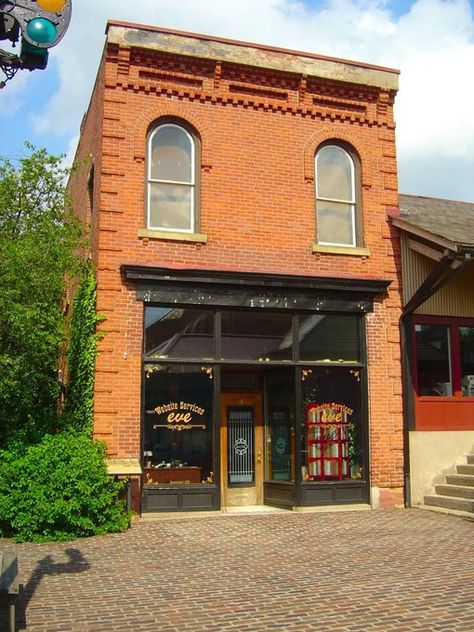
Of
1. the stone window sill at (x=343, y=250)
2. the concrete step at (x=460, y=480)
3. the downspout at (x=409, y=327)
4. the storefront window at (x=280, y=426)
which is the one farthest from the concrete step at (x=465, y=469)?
the stone window sill at (x=343, y=250)

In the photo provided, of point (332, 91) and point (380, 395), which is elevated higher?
point (332, 91)

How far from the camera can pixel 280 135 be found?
1378 cm

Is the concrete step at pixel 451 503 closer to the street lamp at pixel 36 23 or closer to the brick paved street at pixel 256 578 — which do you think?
the brick paved street at pixel 256 578

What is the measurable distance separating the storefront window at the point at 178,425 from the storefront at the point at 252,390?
2 cm

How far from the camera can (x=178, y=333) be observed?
12531mm

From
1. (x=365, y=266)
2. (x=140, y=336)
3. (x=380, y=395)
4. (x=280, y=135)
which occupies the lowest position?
(x=380, y=395)

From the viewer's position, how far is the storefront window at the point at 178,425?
12.1 m

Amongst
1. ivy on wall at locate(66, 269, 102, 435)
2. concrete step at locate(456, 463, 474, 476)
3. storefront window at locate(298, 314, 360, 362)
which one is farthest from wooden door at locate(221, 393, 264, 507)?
concrete step at locate(456, 463, 474, 476)

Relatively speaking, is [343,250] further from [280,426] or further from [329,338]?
[280,426]

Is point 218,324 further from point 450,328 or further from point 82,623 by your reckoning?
point 82,623

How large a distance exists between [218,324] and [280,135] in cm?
396

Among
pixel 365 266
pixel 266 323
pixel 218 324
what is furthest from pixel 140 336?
pixel 365 266

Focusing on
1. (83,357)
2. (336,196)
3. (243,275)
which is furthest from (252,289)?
(83,357)

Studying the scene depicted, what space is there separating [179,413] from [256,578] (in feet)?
16.0
